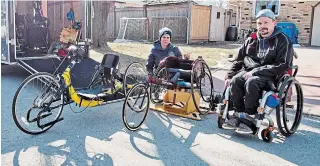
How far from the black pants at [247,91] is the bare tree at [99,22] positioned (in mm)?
8452

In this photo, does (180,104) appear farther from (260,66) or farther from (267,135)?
(267,135)

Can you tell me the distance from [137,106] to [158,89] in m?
0.87

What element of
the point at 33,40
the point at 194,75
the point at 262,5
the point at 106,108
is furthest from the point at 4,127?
the point at 262,5

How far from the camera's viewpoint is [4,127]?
3725mm

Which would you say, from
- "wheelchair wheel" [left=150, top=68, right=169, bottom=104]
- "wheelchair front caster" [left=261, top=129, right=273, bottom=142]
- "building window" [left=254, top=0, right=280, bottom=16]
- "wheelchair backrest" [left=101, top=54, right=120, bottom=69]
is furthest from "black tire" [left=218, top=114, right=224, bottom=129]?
"building window" [left=254, top=0, right=280, bottom=16]

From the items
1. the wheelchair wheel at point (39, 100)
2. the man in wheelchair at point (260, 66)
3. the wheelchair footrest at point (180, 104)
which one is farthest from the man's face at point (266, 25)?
the wheelchair wheel at point (39, 100)

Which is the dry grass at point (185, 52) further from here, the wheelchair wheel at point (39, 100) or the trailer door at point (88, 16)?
the wheelchair wheel at point (39, 100)

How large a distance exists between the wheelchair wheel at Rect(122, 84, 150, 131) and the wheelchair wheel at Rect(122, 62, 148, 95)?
25.0 inches

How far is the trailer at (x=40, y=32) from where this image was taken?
596cm

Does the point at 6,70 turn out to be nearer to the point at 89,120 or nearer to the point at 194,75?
the point at 89,120

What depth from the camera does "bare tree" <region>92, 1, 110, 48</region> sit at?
1131cm

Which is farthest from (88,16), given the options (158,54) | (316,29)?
(316,29)

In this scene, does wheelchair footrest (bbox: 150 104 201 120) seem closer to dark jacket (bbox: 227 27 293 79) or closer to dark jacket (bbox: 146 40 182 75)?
dark jacket (bbox: 146 40 182 75)

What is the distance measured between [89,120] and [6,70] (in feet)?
15.1
